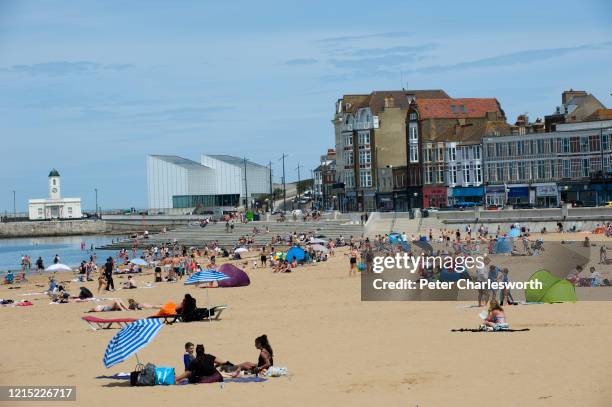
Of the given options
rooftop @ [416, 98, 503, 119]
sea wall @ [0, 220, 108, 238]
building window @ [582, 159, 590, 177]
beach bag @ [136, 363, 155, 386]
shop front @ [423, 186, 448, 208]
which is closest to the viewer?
beach bag @ [136, 363, 155, 386]

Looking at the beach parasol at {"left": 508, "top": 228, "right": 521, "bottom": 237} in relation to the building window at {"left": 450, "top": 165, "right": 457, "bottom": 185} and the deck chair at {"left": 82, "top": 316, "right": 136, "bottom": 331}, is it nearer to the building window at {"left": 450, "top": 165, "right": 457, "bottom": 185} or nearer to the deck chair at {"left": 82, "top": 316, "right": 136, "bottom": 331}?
the building window at {"left": 450, "top": 165, "right": 457, "bottom": 185}

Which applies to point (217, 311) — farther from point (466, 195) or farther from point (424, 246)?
point (466, 195)

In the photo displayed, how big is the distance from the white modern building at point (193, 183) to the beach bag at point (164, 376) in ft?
365

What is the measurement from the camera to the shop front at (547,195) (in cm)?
6988

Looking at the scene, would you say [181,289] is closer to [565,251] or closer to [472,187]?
[565,251]

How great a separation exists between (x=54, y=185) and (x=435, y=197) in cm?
6809

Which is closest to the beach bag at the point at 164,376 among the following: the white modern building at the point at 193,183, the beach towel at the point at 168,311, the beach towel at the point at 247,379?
the beach towel at the point at 247,379

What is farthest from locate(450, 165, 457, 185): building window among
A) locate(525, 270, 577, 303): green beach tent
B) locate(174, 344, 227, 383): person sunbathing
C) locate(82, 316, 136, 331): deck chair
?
locate(174, 344, 227, 383): person sunbathing

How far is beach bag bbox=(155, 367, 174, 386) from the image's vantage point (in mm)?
15941

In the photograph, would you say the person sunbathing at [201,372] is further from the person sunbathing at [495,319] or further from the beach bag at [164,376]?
the person sunbathing at [495,319]

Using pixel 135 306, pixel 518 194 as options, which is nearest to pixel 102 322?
pixel 135 306

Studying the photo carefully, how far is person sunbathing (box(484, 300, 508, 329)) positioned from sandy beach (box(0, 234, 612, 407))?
0.45 metres

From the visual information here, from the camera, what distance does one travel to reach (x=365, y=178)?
296 feet

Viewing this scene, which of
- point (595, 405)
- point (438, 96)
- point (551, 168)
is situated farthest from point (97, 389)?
point (438, 96)
